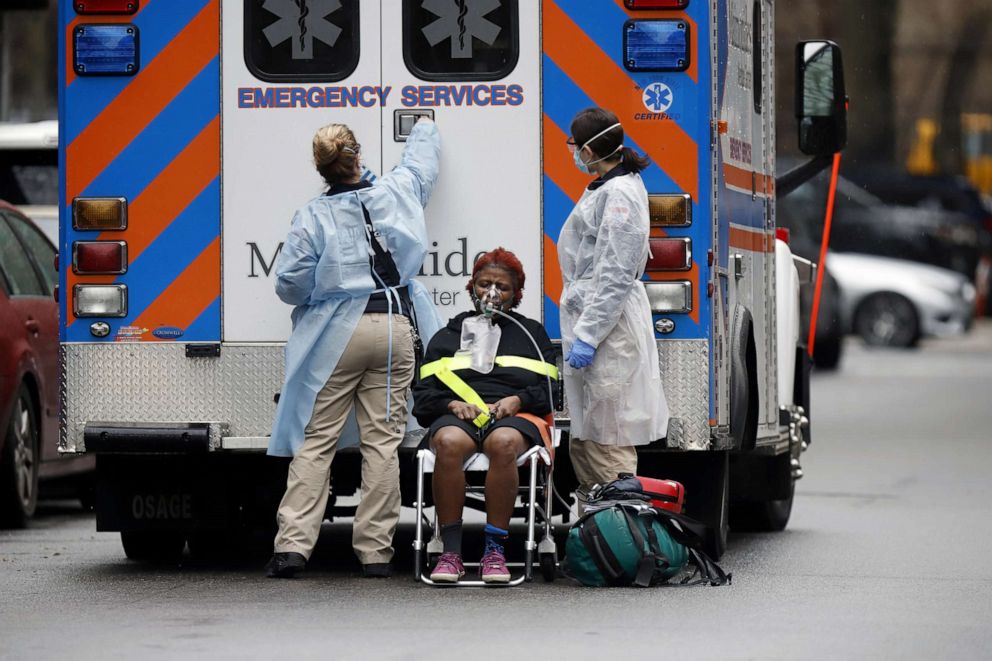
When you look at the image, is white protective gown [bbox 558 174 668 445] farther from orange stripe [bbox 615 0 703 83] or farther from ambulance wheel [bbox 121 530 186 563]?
ambulance wheel [bbox 121 530 186 563]

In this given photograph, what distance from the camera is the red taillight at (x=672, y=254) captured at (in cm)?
873

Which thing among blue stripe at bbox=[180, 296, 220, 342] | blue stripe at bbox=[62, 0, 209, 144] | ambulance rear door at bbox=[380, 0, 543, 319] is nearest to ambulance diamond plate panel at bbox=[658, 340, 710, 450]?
ambulance rear door at bbox=[380, 0, 543, 319]

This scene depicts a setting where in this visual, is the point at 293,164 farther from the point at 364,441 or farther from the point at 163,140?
the point at 364,441

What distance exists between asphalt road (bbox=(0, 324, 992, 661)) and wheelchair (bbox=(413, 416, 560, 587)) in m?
0.10

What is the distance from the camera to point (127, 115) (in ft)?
A: 29.4

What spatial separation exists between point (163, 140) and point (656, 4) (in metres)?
2.01

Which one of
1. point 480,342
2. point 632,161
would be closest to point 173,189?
point 480,342

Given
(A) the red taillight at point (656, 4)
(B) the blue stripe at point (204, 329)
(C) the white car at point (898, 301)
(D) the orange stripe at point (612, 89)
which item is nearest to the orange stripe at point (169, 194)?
(B) the blue stripe at point (204, 329)

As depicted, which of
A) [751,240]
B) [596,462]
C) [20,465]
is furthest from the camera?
[20,465]

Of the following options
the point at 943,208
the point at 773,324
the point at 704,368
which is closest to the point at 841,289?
the point at 943,208

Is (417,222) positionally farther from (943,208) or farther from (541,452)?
(943,208)

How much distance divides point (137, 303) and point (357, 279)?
0.89 metres

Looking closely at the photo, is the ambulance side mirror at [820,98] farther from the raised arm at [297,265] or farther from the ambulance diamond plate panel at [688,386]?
the raised arm at [297,265]

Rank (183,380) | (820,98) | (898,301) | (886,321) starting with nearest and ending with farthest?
(183,380) < (820,98) < (898,301) < (886,321)
